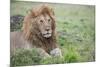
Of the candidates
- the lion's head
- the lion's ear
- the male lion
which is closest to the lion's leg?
the male lion

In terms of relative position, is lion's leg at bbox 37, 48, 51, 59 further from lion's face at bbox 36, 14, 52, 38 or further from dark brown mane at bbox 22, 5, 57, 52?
lion's face at bbox 36, 14, 52, 38

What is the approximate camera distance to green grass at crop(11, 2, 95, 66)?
6.72 feet

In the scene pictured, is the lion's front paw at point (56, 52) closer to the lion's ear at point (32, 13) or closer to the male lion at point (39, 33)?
the male lion at point (39, 33)

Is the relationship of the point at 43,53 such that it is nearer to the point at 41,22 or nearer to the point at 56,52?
the point at 56,52

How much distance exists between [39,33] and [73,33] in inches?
15.7

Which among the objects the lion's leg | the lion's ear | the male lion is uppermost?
the lion's ear

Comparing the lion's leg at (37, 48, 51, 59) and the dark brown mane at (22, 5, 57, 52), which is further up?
the dark brown mane at (22, 5, 57, 52)

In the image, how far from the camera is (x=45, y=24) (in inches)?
79.5

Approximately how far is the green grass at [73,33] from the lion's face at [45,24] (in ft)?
0.31

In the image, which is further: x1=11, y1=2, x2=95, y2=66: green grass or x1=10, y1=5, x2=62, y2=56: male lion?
x1=11, y1=2, x2=95, y2=66: green grass

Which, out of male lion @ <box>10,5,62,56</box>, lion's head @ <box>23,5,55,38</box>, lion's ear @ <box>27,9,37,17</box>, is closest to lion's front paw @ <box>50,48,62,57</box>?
male lion @ <box>10,5,62,56</box>

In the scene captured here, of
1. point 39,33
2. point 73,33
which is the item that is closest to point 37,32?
point 39,33

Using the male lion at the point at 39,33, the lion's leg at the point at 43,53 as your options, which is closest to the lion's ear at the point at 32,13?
the male lion at the point at 39,33

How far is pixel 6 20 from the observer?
6.08 feet
